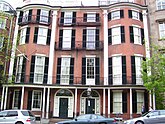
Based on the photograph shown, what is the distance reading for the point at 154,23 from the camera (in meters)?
29.2

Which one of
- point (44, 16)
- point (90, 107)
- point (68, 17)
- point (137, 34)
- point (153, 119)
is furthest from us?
point (68, 17)

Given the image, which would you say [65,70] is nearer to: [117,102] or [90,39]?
[90,39]

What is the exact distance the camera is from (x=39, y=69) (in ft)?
91.9

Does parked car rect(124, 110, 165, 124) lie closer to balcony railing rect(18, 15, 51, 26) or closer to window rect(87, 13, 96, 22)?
window rect(87, 13, 96, 22)

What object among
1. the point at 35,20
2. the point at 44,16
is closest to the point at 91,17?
the point at 44,16

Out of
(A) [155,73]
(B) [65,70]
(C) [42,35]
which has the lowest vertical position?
(A) [155,73]

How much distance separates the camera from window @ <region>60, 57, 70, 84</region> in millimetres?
27797

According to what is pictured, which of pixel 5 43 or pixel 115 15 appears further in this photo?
pixel 115 15

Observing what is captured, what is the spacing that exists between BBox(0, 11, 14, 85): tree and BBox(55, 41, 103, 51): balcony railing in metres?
6.48

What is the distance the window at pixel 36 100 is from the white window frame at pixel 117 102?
9.11 meters

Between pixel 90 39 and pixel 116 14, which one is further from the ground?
pixel 116 14

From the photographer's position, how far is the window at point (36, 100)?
1067 inches

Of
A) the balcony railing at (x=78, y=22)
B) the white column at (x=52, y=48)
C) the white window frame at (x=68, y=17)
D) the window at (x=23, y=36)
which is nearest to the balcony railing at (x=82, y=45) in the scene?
the white column at (x=52, y=48)

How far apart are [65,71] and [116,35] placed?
800 centimetres
